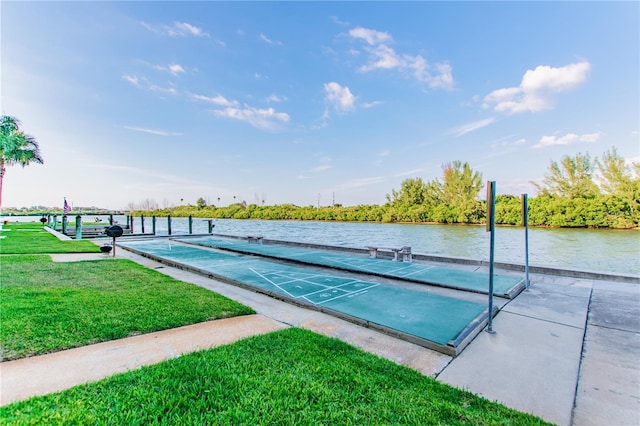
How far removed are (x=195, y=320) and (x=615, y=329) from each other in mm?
5277

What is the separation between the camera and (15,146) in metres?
20.6

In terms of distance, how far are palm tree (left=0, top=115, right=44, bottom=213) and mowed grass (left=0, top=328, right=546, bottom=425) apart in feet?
86.5

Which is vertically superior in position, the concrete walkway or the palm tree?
the palm tree

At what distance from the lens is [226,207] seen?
80.4 metres

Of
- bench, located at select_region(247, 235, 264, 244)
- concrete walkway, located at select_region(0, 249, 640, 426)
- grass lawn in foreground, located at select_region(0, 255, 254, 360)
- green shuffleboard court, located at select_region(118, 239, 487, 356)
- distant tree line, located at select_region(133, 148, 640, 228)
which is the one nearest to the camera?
concrete walkway, located at select_region(0, 249, 640, 426)

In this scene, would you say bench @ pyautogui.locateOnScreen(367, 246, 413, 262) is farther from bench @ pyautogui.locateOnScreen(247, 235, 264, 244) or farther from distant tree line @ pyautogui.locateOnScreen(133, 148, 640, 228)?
distant tree line @ pyautogui.locateOnScreen(133, 148, 640, 228)

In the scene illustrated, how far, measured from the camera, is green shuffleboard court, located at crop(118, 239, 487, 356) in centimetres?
349

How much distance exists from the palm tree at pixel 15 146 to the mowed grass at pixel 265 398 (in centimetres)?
2636

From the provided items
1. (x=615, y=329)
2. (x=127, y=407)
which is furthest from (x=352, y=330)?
(x=615, y=329)

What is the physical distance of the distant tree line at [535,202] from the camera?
27234mm

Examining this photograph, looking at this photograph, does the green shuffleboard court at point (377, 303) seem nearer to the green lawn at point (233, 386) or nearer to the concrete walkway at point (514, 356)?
the concrete walkway at point (514, 356)

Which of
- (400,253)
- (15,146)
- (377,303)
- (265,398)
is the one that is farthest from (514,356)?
(15,146)

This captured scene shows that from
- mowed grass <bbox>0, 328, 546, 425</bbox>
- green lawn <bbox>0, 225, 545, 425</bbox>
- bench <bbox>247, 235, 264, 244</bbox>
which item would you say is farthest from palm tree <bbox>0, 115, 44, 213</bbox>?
mowed grass <bbox>0, 328, 546, 425</bbox>

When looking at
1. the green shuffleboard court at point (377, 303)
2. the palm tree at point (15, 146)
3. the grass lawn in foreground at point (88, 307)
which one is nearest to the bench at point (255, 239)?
the green shuffleboard court at point (377, 303)
